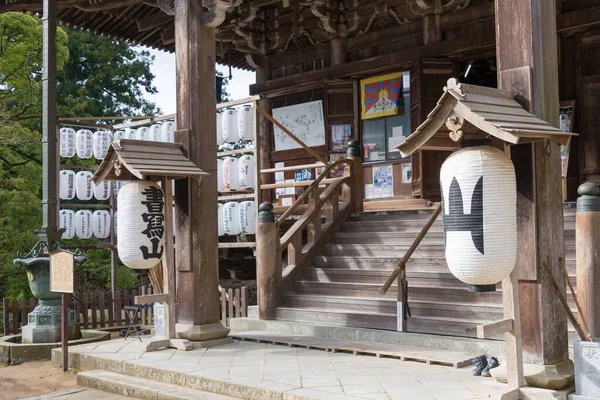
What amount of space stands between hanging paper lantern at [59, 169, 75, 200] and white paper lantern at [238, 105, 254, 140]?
5154 millimetres

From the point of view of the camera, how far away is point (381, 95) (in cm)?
1442

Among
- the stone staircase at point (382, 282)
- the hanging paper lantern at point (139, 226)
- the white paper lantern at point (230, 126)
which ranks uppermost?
the white paper lantern at point (230, 126)

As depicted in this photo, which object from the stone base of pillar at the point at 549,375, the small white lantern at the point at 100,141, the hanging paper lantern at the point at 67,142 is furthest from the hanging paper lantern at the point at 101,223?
the stone base of pillar at the point at 549,375

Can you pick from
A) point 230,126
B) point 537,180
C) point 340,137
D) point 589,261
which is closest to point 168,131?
point 230,126

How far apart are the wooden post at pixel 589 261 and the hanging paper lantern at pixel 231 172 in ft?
23.7

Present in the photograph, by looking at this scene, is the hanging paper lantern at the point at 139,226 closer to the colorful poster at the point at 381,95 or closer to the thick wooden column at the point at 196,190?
the thick wooden column at the point at 196,190

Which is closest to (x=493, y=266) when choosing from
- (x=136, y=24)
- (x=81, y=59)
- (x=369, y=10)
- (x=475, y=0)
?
(x=475, y=0)

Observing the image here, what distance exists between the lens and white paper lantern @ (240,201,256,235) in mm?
12344

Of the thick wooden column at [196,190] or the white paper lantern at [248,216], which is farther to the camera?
the white paper lantern at [248,216]

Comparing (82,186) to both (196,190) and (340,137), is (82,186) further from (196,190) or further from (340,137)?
(196,190)

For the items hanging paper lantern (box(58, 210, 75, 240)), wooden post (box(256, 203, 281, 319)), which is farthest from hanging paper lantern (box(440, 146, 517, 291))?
hanging paper lantern (box(58, 210, 75, 240))

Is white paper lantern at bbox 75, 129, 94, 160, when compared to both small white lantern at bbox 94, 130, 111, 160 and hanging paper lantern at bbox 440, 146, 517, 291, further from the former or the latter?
hanging paper lantern at bbox 440, 146, 517, 291

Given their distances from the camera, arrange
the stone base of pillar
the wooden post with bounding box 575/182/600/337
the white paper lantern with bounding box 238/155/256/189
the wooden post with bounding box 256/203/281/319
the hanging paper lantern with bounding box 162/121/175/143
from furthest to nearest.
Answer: the hanging paper lantern with bounding box 162/121/175/143 < the white paper lantern with bounding box 238/155/256/189 < the wooden post with bounding box 256/203/281/319 < the wooden post with bounding box 575/182/600/337 < the stone base of pillar

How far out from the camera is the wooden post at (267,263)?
10648 millimetres
